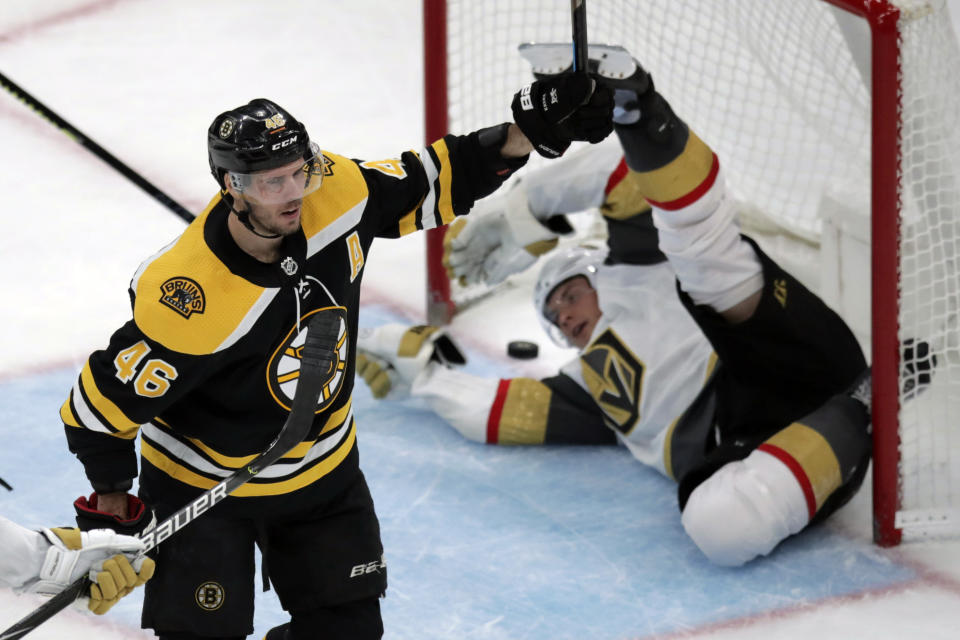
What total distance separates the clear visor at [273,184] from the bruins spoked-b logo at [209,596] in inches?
23.2

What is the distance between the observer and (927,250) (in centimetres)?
275

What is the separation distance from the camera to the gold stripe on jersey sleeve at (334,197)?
2.06 metres

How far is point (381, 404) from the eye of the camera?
11.8 ft

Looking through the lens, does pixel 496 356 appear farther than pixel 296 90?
No

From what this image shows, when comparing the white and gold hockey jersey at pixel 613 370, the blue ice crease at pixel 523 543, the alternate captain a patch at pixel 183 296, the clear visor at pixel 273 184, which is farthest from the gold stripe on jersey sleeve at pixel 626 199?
the alternate captain a patch at pixel 183 296

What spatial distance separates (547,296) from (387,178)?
47.2 inches

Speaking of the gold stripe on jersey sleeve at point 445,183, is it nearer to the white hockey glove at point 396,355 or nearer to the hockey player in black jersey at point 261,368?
the hockey player in black jersey at point 261,368

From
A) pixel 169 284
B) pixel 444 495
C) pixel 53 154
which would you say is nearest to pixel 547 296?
pixel 444 495

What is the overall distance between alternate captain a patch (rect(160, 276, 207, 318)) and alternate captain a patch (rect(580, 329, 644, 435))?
142 centimetres

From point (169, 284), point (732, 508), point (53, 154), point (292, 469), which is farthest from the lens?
point (53, 154)

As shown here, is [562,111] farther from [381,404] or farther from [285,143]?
[381,404]

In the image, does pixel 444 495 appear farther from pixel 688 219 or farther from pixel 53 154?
pixel 53 154

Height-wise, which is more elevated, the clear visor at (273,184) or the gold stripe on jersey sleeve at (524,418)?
the clear visor at (273,184)

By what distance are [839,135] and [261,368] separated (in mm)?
1764
